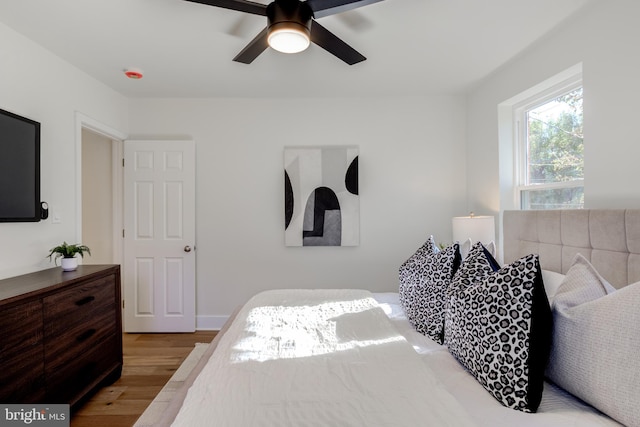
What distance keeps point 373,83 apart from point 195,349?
9.85ft

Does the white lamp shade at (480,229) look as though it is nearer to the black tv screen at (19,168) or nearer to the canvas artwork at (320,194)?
the canvas artwork at (320,194)

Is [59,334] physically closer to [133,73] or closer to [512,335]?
[133,73]

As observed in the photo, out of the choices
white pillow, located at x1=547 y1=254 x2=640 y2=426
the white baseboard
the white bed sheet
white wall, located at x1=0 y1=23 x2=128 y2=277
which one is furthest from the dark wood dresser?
white pillow, located at x1=547 y1=254 x2=640 y2=426

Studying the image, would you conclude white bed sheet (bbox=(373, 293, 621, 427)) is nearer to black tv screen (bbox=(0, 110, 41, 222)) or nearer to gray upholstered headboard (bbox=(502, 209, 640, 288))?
gray upholstered headboard (bbox=(502, 209, 640, 288))

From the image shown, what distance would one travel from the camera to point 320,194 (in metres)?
3.28

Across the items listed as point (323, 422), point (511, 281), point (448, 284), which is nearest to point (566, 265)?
point (448, 284)

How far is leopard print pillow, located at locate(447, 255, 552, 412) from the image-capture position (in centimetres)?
98

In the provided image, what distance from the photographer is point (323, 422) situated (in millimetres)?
840

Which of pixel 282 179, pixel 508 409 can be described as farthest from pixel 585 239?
pixel 282 179

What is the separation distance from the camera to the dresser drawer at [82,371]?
1768mm

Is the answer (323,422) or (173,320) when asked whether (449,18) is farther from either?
(173,320)

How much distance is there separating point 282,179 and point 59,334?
7.12 ft

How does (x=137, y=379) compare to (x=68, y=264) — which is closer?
(x=68, y=264)

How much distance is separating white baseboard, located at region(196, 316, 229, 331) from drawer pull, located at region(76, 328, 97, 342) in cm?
126
